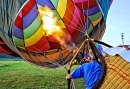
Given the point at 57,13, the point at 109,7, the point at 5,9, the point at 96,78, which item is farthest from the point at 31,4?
the point at 96,78

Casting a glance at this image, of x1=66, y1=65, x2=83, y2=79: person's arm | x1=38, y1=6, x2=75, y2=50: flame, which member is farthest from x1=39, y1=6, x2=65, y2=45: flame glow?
x1=66, y1=65, x2=83, y2=79: person's arm

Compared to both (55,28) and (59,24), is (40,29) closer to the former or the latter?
(55,28)

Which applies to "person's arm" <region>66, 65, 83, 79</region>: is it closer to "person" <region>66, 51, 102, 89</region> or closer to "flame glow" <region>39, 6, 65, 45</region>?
"person" <region>66, 51, 102, 89</region>

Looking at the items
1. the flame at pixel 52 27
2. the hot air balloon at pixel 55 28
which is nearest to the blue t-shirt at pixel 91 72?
the hot air balloon at pixel 55 28

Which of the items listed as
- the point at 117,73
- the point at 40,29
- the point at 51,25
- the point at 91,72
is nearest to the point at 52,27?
the point at 51,25

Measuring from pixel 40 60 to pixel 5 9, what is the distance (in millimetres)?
2289

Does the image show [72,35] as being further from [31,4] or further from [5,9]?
[5,9]

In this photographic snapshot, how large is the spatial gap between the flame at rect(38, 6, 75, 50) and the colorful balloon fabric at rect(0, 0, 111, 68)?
3 centimetres

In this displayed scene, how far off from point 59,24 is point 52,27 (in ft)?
0.62

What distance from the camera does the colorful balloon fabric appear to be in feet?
23.2

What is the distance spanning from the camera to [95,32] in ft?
24.6

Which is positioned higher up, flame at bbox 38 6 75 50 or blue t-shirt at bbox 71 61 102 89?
blue t-shirt at bbox 71 61 102 89

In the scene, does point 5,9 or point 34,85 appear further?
point 34,85

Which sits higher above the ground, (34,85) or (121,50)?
(121,50)
